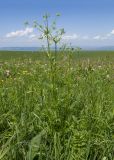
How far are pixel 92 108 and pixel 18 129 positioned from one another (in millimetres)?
858

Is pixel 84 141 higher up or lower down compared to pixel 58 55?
lower down

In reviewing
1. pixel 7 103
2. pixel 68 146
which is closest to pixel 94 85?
pixel 7 103

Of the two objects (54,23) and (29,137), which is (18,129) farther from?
(54,23)

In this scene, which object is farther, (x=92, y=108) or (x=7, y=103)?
(x=7, y=103)

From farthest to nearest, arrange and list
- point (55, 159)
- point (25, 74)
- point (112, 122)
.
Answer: point (25, 74) < point (112, 122) < point (55, 159)

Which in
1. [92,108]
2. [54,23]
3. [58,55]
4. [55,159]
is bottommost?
[55,159]

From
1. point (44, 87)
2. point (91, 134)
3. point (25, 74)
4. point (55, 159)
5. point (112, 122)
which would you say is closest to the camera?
point (55, 159)

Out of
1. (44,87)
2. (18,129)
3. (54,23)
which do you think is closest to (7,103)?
(44,87)

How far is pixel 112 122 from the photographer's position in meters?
4.52

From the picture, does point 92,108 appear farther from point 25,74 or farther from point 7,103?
point 25,74

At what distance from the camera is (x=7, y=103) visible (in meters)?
5.34

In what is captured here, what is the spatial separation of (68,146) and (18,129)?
0.67m

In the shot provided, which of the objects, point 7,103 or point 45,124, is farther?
point 7,103

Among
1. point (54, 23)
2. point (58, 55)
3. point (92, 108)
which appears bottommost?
point (92, 108)
